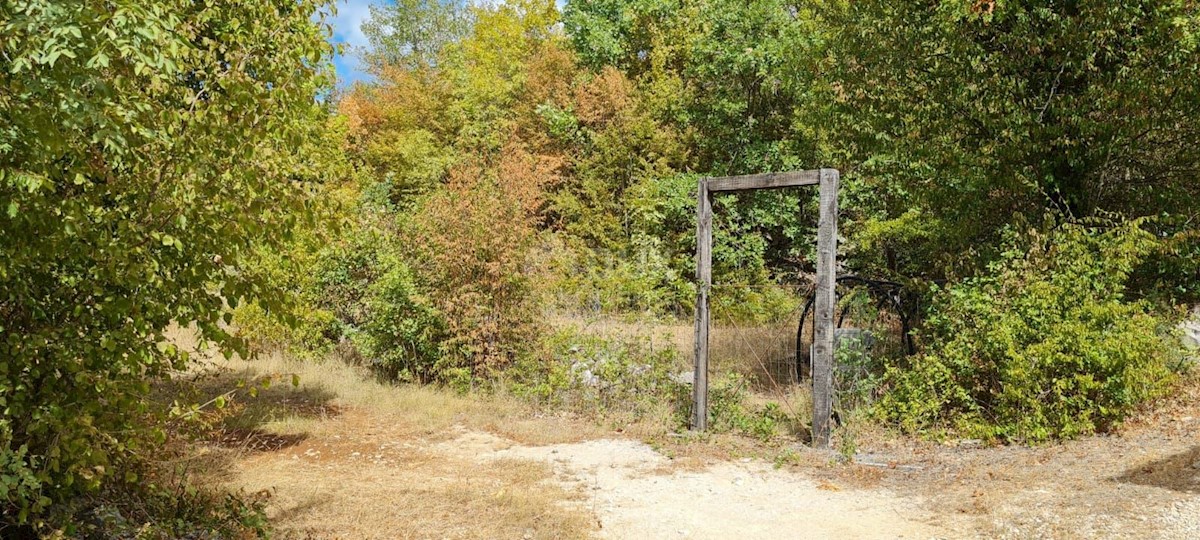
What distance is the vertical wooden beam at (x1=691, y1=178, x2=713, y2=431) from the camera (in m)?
8.27

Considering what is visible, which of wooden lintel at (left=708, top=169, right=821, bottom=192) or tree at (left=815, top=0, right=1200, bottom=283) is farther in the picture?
tree at (left=815, top=0, right=1200, bottom=283)

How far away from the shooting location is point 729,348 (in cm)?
1318

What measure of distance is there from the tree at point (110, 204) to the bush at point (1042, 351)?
658 cm

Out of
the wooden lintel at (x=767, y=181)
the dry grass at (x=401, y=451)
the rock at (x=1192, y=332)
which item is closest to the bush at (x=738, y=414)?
the dry grass at (x=401, y=451)

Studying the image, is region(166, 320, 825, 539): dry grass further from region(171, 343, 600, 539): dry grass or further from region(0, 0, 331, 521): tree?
region(0, 0, 331, 521): tree

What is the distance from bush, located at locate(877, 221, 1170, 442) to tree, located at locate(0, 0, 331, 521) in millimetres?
6581

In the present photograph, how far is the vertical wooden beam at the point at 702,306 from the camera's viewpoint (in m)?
8.27

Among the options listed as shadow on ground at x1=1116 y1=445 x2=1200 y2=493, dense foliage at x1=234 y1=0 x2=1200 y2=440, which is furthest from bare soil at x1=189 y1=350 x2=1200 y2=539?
dense foliage at x1=234 y1=0 x2=1200 y2=440

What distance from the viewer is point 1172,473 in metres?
5.98

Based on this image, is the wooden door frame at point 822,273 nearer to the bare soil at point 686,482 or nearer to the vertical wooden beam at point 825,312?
the vertical wooden beam at point 825,312

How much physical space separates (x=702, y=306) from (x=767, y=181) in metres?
1.45

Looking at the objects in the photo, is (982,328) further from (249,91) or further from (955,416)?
(249,91)

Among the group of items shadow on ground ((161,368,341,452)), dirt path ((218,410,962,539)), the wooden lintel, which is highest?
the wooden lintel

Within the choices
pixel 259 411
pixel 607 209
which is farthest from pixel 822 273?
pixel 607 209
